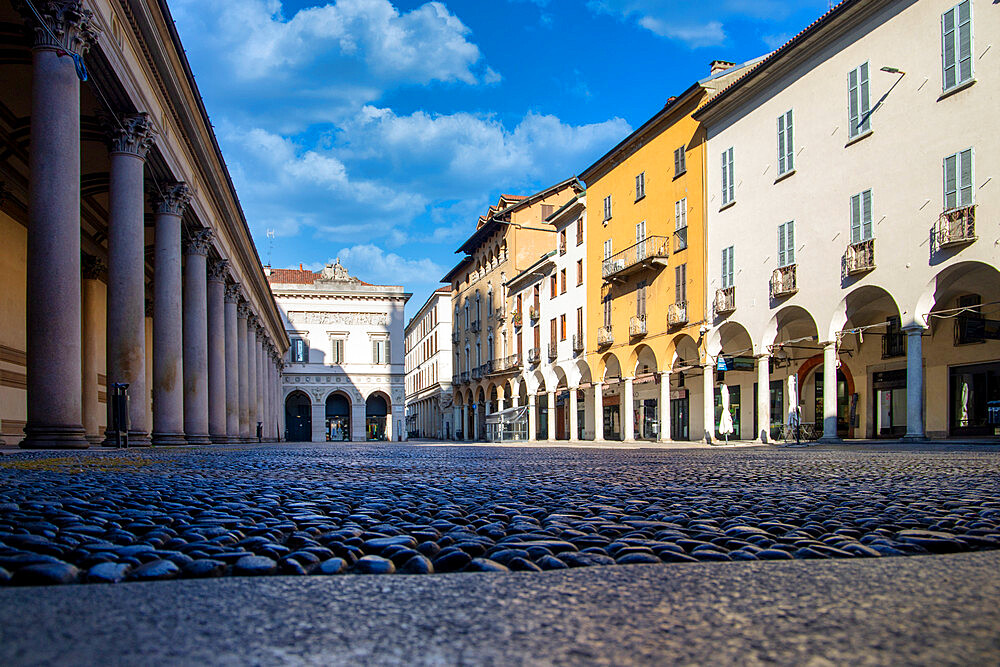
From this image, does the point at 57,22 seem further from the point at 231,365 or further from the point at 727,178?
the point at 727,178

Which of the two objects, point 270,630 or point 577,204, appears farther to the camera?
point 577,204

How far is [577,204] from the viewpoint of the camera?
39.3 metres

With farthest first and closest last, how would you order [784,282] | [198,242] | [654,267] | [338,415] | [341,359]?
[338,415] → [341,359] → [654,267] → [784,282] → [198,242]

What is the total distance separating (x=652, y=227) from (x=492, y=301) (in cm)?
2429

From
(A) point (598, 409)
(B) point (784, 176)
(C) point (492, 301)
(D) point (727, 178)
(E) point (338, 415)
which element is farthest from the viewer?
(E) point (338, 415)

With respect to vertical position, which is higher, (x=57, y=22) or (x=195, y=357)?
(x=57, y=22)

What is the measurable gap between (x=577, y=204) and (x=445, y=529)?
37067 mm

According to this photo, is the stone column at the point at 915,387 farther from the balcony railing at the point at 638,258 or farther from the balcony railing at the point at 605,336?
the balcony railing at the point at 605,336

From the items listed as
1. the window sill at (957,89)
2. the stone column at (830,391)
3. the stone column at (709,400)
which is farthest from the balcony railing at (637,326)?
the window sill at (957,89)

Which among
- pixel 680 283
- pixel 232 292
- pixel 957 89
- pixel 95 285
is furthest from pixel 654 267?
pixel 95 285

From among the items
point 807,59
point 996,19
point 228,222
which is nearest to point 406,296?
point 228,222

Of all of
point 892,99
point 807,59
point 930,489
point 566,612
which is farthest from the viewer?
point 807,59

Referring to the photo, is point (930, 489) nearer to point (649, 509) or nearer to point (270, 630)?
point (649, 509)

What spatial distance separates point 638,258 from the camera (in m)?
32.3
